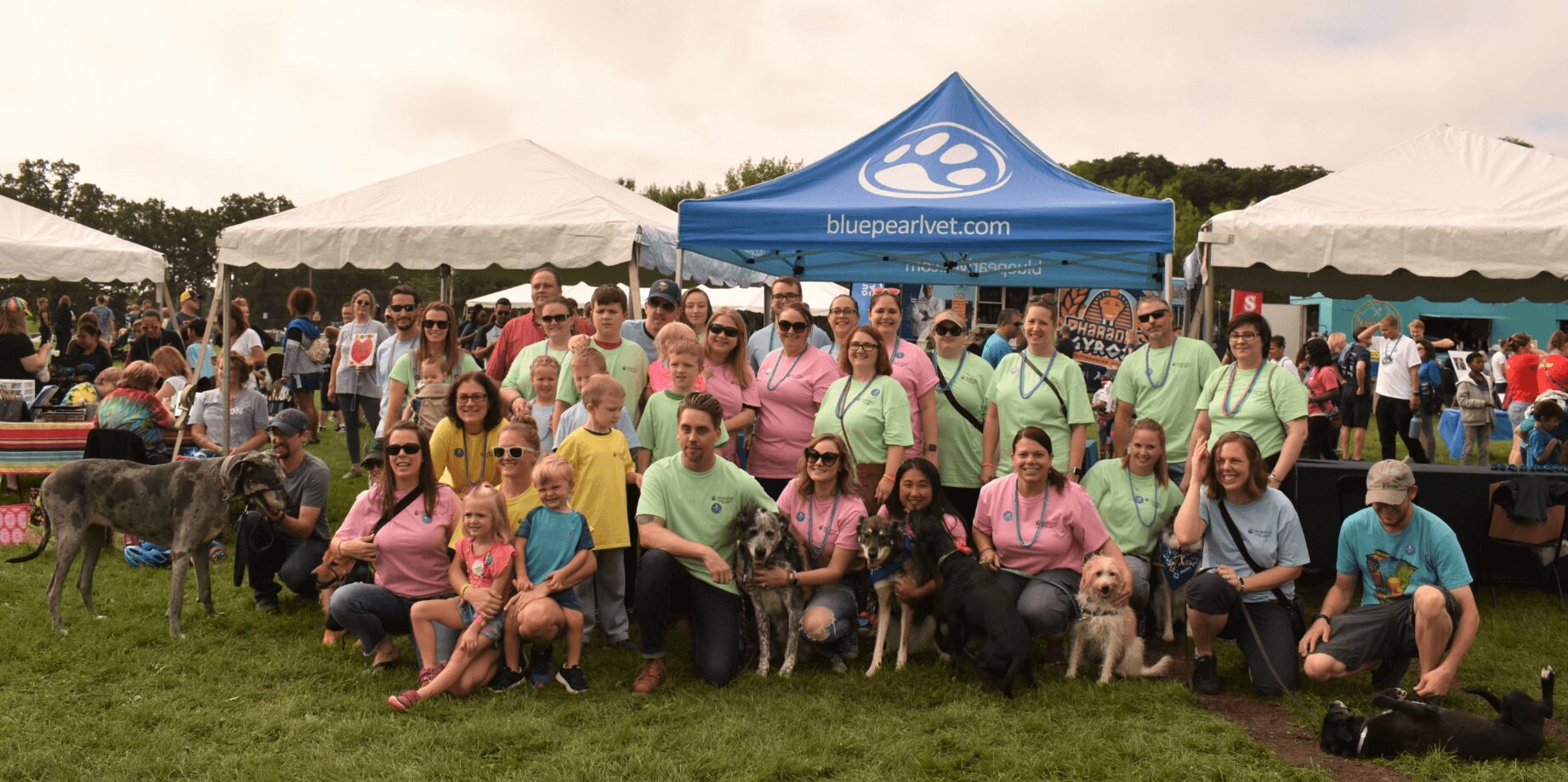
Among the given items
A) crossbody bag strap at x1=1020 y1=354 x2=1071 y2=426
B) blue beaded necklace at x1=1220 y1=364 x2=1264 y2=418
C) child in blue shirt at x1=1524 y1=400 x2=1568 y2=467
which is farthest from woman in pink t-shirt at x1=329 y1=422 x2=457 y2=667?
child in blue shirt at x1=1524 y1=400 x2=1568 y2=467

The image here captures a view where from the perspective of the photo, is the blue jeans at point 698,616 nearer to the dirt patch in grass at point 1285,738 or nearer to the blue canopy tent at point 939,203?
the dirt patch in grass at point 1285,738

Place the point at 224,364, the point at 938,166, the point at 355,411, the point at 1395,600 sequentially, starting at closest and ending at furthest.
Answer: the point at 1395,600, the point at 938,166, the point at 224,364, the point at 355,411

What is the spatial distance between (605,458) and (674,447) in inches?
18.3

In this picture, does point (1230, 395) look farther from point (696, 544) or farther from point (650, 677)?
point (650, 677)

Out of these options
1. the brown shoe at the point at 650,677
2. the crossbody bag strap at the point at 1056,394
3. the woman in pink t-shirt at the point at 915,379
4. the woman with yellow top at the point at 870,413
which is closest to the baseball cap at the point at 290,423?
the brown shoe at the point at 650,677

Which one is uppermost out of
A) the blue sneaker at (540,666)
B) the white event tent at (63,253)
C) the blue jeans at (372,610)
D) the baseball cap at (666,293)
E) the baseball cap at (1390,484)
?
the white event tent at (63,253)

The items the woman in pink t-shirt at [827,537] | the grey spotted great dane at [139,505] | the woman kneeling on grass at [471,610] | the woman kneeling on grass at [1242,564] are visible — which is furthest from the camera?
the grey spotted great dane at [139,505]

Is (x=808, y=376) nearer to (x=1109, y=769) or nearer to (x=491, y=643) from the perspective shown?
(x=491, y=643)

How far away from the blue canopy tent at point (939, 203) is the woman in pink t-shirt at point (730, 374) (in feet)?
4.50

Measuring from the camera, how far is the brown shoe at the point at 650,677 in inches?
184

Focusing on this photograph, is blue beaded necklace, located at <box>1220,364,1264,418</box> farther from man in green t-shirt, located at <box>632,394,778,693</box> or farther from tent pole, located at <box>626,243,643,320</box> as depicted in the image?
tent pole, located at <box>626,243,643,320</box>

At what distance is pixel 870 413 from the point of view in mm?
5195

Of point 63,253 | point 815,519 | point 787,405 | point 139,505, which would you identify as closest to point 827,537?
point 815,519

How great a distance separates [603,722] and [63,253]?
10716 millimetres
